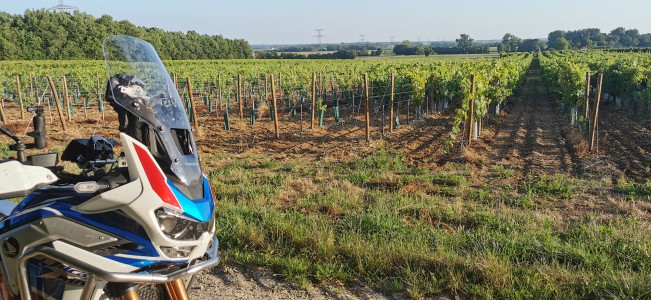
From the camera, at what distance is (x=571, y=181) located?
8797mm

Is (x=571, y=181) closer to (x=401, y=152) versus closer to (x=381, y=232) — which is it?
(x=401, y=152)

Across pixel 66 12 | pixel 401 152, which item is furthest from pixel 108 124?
pixel 66 12

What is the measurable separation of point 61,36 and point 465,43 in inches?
3774

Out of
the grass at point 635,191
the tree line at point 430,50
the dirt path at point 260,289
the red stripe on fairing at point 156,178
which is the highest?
the tree line at point 430,50

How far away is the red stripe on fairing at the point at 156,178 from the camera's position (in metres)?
2.08

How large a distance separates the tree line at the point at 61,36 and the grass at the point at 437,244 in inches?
2161

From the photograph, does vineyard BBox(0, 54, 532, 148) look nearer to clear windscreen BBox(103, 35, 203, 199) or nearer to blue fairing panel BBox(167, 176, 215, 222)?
clear windscreen BBox(103, 35, 203, 199)

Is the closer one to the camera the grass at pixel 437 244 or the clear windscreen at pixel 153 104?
the clear windscreen at pixel 153 104

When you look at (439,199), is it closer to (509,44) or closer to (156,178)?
(156,178)

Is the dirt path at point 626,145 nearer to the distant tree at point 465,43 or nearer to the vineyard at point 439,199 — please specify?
the vineyard at point 439,199

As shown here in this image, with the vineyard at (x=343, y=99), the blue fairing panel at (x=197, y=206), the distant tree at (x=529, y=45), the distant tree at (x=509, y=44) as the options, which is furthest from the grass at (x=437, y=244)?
the distant tree at (x=529, y=45)

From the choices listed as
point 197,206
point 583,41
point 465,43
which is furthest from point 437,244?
point 583,41

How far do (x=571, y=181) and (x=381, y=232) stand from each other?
549 cm

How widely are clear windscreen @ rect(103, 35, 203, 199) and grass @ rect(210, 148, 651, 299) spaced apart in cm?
195
